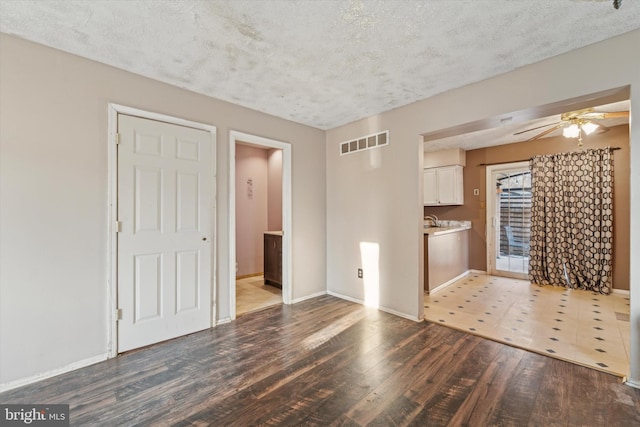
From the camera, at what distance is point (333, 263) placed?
14.1ft

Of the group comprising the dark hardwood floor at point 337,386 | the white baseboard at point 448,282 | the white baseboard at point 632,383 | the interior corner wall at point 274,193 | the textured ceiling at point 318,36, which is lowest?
the dark hardwood floor at point 337,386

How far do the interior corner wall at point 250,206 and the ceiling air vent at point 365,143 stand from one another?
7.11 feet

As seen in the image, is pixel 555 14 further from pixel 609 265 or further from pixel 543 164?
pixel 609 265

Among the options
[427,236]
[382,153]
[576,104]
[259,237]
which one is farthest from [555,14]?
[259,237]

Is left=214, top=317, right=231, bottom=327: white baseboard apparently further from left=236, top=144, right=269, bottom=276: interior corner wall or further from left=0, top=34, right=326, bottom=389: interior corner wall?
left=236, top=144, right=269, bottom=276: interior corner wall

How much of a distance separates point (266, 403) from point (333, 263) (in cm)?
258

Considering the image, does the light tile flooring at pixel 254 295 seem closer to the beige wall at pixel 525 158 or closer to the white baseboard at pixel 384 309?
the white baseboard at pixel 384 309

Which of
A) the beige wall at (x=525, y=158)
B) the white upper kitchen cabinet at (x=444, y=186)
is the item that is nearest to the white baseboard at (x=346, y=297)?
the white upper kitchen cabinet at (x=444, y=186)

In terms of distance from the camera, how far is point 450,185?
561cm

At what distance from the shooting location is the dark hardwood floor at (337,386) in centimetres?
170

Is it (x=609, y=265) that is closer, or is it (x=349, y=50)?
(x=349, y=50)

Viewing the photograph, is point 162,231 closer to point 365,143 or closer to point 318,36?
point 318,36

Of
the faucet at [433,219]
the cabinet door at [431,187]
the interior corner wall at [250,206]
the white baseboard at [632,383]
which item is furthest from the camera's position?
the faucet at [433,219]

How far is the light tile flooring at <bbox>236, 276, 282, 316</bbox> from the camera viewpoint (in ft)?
12.2
